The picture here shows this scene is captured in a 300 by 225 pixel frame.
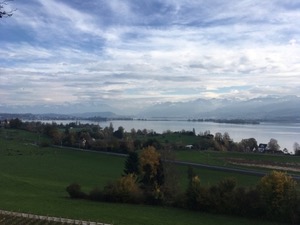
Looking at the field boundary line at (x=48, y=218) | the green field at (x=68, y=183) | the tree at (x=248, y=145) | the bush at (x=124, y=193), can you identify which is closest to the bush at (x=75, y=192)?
the green field at (x=68, y=183)

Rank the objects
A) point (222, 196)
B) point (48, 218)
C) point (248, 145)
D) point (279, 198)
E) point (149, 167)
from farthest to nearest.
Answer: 1. point (248, 145)
2. point (149, 167)
3. point (222, 196)
4. point (279, 198)
5. point (48, 218)

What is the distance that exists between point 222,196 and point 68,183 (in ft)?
70.8

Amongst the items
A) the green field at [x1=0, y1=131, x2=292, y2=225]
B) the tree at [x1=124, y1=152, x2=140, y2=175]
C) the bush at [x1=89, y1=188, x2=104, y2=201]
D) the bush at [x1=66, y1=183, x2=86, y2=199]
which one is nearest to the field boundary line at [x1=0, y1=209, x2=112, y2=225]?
the green field at [x1=0, y1=131, x2=292, y2=225]

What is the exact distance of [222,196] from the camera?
29.7 meters

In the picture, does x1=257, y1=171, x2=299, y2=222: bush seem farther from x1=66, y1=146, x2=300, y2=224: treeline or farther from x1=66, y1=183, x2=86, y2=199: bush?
x1=66, y1=183, x2=86, y2=199: bush

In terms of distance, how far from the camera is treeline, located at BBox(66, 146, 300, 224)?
27633mm

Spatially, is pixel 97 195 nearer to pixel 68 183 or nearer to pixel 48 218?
pixel 48 218

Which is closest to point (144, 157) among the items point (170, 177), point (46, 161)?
point (170, 177)

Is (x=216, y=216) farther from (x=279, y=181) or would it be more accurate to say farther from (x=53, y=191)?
(x=53, y=191)

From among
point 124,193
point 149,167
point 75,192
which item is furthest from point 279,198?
point 75,192

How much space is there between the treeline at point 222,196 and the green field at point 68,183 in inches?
47.2

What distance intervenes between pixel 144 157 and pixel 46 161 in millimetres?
27202

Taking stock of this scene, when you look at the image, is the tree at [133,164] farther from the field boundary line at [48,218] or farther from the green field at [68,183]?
the field boundary line at [48,218]

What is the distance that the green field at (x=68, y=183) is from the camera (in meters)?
25.8
